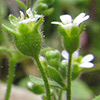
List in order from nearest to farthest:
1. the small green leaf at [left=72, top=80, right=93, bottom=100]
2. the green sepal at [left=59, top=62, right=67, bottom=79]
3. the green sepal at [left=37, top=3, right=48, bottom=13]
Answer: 1. the green sepal at [left=59, top=62, right=67, bottom=79]
2. the green sepal at [left=37, top=3, right=48, bottom=13]
3. the small green leaf at [left=72, top=80, right=93, bottom=100]

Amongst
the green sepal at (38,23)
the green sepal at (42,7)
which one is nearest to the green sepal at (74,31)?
the green sepal at (38,23)

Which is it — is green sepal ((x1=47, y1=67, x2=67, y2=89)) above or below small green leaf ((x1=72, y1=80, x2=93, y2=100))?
below

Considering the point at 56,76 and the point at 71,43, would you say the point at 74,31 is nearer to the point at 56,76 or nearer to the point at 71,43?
the point at 71,43

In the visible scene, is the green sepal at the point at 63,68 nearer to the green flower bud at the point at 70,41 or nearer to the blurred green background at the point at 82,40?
the green flower bud at the point at 70,41

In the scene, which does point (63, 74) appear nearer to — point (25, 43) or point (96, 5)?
point (25, 43)

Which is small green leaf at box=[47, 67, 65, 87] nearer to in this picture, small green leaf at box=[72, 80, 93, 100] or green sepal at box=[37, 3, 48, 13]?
green sepal at box=[37, 3, 48, 13]

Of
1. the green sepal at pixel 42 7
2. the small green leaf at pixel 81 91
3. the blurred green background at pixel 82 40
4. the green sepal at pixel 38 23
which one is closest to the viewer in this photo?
the green sepal at pixel 38 23

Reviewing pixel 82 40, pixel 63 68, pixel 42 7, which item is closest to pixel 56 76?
pixel 63 68

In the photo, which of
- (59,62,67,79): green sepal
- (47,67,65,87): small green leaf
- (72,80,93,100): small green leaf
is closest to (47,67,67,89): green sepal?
(47,67,65,87): small green leaf

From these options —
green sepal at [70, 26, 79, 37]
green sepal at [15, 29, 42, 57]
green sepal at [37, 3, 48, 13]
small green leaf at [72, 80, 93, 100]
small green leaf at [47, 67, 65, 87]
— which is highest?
small green leaf at [72, 80, 93, 100]
